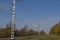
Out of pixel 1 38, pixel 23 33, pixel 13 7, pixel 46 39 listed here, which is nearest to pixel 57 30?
pixel 23 33

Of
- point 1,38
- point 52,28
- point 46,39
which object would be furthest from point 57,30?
point 1,38

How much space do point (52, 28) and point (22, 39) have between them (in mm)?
5575

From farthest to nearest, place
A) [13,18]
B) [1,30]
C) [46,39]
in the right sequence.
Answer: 1. [1,30]
2. [46,39]
3. [13,18]

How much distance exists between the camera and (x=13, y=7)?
10.4 m

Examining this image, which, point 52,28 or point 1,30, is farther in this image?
point 52,28

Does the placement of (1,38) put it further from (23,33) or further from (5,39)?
(23,33)

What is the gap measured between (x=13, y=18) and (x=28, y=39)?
7.93 m

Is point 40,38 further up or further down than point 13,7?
further down

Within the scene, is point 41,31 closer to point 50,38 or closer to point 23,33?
point 23,33

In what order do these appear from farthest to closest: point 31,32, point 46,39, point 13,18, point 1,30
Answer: point 31,32
point 1,30
point 46,39
point 13,18

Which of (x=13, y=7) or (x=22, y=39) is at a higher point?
(x=13, y=7)

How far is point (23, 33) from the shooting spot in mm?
21484

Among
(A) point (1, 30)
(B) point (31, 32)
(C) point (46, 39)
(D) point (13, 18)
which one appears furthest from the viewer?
(B) point (31, 32)

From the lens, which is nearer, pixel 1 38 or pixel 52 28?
pixel 1 38
